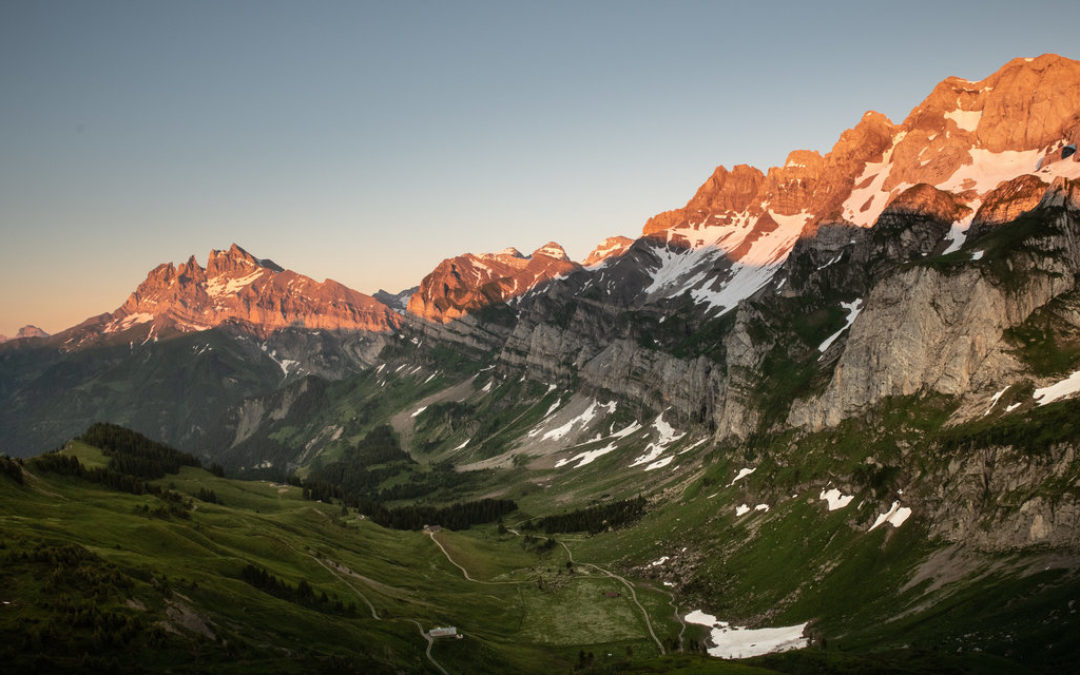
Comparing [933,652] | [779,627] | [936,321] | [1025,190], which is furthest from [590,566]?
[1025,190]

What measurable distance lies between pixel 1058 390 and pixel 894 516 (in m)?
29.6

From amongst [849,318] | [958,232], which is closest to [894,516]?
[849,318]

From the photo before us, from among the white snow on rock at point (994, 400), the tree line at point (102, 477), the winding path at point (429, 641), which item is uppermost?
the tree line at point (102, 477)

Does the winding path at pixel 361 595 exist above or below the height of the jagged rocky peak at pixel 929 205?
below

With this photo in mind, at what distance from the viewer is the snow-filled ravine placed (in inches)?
3706

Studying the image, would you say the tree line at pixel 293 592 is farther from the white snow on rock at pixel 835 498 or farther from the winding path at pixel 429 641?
the white snow on rock at pixel 835 498

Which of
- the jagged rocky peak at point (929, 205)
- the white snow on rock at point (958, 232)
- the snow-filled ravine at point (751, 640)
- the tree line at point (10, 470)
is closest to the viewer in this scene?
the snow-filled ravine at point (751, 640)

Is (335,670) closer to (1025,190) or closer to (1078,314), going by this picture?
(1078,314)

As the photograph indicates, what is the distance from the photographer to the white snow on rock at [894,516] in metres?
106

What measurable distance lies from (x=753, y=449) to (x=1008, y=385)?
70.0 metres

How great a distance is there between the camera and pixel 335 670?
7131 cm

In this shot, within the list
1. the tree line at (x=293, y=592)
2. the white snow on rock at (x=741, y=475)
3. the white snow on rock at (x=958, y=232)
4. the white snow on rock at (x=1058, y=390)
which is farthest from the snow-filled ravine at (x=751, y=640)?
the white snow on rock at (x=958, y=232)

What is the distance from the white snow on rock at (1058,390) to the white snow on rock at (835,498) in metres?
33.1

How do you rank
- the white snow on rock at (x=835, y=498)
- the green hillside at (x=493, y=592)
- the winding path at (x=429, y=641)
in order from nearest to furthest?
the green hillside at (x=493, y=592), the winding path at (x=429, y=641), the white snow on rock at (x=835, y=498)
